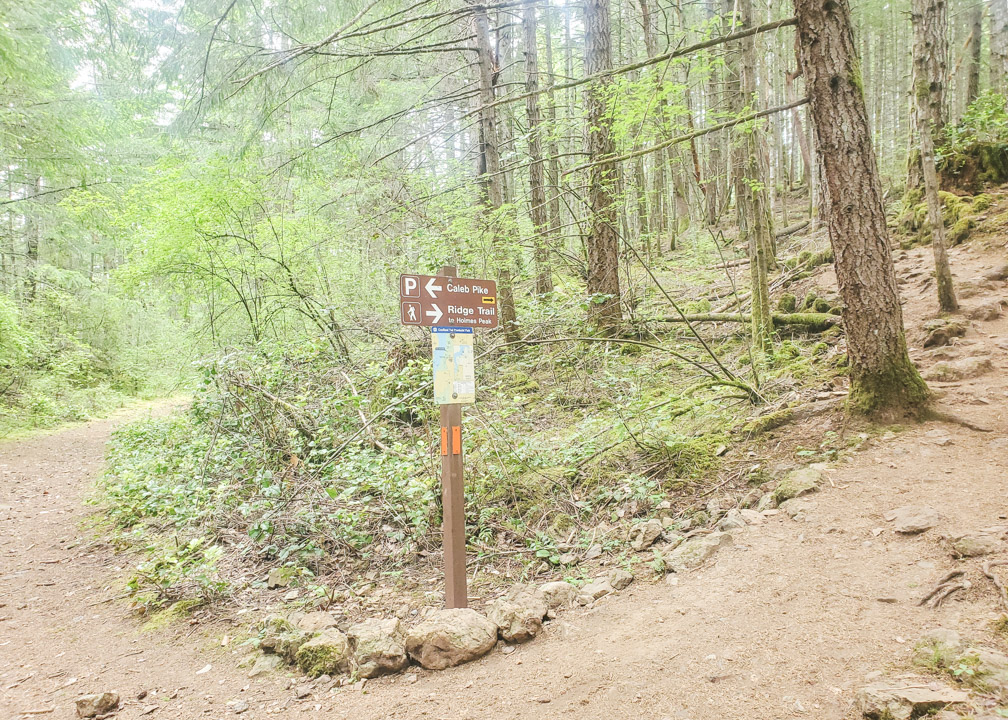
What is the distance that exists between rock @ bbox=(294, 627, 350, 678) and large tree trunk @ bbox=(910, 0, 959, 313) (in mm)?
7881

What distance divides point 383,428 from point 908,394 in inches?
223

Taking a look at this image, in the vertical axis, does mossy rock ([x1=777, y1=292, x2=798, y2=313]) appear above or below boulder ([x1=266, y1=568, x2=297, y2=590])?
above

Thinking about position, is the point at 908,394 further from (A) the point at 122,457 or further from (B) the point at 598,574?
(A) the point at 122,457

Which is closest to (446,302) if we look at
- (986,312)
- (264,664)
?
(264,664)

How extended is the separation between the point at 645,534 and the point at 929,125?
6621 millimetres

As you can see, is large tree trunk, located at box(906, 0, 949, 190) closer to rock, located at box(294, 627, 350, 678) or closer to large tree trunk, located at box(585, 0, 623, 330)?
large tree trunk, located at box(585, 0, 623, 330)

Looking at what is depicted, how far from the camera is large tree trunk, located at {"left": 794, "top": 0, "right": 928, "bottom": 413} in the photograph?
4.45 m

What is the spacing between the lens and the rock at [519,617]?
3.40 metres

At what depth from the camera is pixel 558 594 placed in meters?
3.88

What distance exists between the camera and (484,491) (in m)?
5.40

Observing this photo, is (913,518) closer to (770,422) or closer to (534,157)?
(770,422)

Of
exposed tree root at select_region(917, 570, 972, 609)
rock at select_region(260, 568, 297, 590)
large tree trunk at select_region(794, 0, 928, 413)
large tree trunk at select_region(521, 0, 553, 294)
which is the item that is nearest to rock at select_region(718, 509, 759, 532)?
exposed tree root at select_region(917, 570, 972, 609)

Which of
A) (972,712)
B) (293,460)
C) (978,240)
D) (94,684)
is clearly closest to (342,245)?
(293,460)

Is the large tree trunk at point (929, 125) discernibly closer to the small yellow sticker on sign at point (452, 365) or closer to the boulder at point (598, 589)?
the boulder at point (598, 589)
